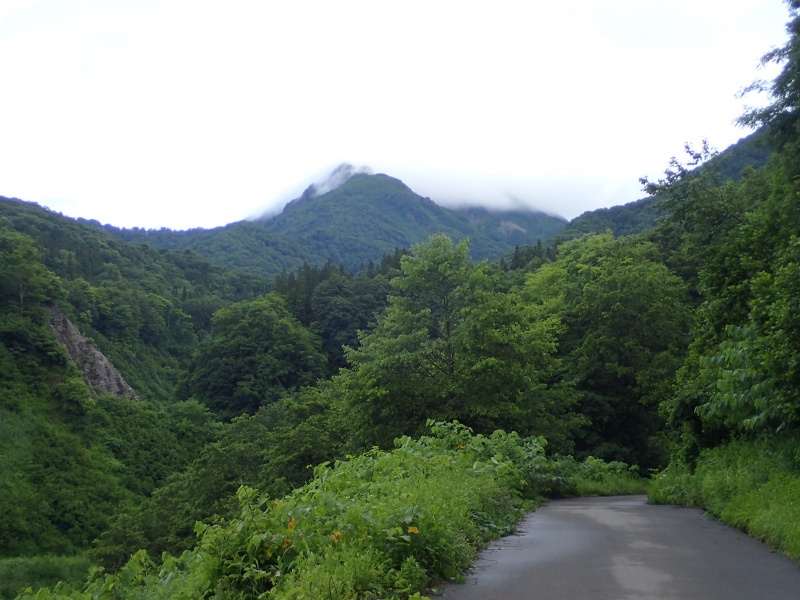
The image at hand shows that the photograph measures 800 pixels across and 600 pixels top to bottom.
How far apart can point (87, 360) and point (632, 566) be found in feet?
253

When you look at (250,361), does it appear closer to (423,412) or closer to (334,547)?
(423,412)

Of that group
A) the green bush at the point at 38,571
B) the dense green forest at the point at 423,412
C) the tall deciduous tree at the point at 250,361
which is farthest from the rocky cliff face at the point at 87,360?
the green bush at the point at 38,571

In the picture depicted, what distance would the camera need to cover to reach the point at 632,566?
7.61 m

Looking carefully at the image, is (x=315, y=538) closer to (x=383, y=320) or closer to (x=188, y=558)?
(x=188, y=558)

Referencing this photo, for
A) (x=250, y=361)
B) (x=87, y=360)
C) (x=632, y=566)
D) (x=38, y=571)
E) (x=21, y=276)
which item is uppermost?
(x=21, y=276)

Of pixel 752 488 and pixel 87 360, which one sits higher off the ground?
pixel 87 360

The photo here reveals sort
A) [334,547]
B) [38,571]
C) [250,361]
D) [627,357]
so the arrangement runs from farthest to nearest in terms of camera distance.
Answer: [250,361] < [38,571] < [627,357] < [334,547]

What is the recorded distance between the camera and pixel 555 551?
8672mm

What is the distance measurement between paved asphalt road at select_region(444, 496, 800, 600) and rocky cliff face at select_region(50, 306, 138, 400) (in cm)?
7190

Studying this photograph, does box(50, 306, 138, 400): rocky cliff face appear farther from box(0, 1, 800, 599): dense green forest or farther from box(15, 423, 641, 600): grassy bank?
box(15, 423, 641, 600): grassy bank

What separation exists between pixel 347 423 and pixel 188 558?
2034 cm

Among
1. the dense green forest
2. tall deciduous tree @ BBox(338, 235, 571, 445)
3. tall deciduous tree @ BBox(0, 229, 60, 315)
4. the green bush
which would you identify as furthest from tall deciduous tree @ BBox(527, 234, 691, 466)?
tall deciduous tree @ BBox(0, 229, 60, 315)

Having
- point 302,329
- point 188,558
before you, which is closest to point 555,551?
point 188,558

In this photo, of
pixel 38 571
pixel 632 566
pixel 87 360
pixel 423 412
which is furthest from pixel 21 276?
pixel 632 566
